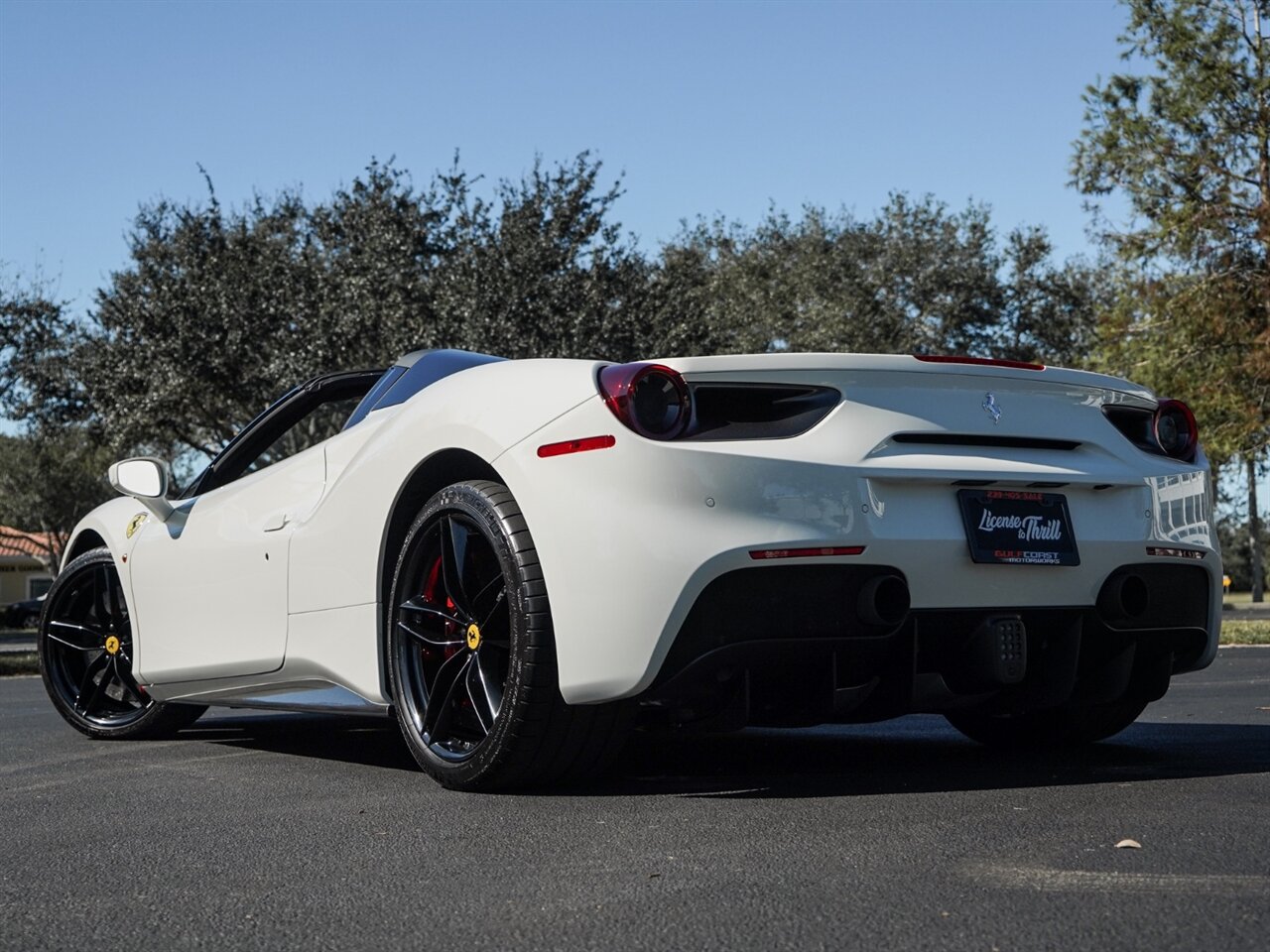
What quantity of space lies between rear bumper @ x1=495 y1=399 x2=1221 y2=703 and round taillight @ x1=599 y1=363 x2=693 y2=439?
38 millimetres

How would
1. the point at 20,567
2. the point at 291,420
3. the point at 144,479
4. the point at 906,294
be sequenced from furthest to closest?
1. the point at 20,567
2. the point at 906,294
3. the point at 144,479
4. the point at 291,420

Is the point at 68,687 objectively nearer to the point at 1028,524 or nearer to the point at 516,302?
the point at 1028,524

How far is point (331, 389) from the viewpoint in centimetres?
573

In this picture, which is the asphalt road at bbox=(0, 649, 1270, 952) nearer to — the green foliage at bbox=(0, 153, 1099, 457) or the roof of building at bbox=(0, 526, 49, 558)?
the green foliage at bbox=(0, 153, 1099, 457)

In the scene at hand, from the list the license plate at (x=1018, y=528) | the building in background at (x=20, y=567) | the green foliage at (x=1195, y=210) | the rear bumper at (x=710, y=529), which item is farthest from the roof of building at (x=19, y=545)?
the license plate at (x=1018, y=528)

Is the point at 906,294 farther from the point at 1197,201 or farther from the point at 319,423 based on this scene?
the point at 319,423

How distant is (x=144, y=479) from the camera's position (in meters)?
5.88

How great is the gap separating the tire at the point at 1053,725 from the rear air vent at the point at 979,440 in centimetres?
100

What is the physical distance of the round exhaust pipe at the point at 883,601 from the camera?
3830 millimetres

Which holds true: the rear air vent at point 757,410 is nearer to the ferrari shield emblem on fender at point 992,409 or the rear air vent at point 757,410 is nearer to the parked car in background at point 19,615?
the ferrari shield emblem on fender at point 992,409

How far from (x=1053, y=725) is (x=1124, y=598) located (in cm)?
100

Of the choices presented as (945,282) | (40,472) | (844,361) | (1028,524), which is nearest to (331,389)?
(844,361)

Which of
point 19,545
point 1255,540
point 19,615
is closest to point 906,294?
point 1255,540

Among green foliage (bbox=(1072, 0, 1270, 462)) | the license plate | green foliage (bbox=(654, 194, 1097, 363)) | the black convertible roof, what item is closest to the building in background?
green foliage (bbox=(654, 194, 1097, 363))
